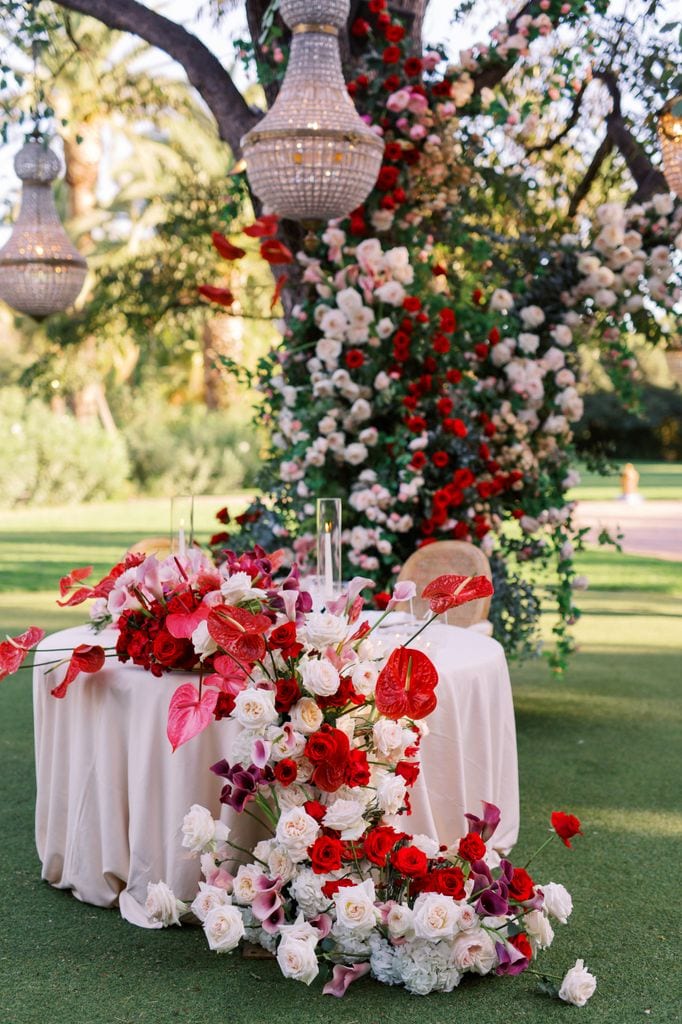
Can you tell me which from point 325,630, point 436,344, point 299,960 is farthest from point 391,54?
point 299,960

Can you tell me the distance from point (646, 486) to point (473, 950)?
2528cm

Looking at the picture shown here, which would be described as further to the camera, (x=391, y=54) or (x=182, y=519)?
(x=391, y=54)

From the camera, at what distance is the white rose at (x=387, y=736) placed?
9.54 ft

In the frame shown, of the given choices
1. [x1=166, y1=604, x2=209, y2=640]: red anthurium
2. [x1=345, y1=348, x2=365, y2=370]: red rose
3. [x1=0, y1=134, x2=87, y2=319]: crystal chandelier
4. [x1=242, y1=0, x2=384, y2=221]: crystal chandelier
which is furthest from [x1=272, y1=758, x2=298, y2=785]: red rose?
[x1=0, y1=134, x2=87, y2=319]: crystal chandelier

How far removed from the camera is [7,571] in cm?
1291

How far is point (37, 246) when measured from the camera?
6.13 meters

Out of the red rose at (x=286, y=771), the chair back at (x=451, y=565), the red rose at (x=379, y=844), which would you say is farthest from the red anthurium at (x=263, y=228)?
the red rose at (x=379, y=844)

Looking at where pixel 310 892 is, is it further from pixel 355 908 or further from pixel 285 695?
Answer: pixel 285 695

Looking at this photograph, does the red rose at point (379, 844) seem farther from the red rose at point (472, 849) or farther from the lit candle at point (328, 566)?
the lit candle at point (328, 566)

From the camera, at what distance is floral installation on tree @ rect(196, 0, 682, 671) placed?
539cm

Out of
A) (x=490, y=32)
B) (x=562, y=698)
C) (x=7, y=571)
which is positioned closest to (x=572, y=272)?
(x=490, y=32)

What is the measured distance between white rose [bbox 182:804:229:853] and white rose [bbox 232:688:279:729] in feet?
0.96

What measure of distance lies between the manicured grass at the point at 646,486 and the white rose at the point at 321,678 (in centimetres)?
1777

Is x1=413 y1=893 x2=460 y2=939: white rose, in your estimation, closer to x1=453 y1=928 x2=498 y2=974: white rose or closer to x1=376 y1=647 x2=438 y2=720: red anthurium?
x1=453 y1=928 x2=498 y2=974: white rose
